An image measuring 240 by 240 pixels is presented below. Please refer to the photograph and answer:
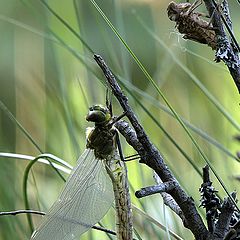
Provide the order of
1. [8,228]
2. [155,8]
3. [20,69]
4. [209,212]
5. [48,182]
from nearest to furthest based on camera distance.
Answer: [209,212] → [8,228] → [48,182] → [155,8] → [20,69]

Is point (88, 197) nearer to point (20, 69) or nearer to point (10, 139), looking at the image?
point (10, 139)

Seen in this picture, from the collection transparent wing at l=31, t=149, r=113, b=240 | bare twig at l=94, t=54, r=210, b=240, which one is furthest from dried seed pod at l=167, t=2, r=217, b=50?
transparent wing at l=31, t=149, r=113, b=240

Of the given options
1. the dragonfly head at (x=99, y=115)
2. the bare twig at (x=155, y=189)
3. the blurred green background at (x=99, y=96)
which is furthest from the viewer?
the blurred green background at (x=99, y=96)

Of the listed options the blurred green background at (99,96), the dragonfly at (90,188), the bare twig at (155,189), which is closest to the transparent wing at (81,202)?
the dragonfly at (90,188)

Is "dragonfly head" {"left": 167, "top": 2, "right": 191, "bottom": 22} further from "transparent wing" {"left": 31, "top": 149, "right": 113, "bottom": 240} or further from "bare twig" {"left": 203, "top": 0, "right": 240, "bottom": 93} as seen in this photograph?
"transparent wing" {"left": 31, "top": 149, "right": 113, "bottom": 240}

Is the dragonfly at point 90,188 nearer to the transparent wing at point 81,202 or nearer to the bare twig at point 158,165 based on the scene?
the transparent wing at point 81,202

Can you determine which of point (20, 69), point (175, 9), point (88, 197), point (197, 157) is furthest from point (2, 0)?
point (175, 9)
